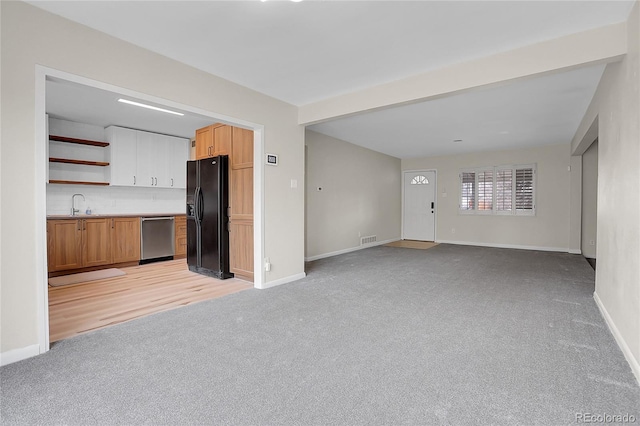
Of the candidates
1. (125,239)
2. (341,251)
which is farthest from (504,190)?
(125,239)

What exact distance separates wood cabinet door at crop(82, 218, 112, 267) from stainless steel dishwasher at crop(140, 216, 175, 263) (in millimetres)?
516

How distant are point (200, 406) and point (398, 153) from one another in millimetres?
7543

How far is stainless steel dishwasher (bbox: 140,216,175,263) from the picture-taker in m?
5.52

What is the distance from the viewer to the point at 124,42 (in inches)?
105

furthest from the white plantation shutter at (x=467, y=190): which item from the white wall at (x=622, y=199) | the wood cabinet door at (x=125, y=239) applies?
the wood cabinet door at (x=125, y=239)

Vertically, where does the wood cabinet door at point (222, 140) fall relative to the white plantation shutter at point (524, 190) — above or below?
above

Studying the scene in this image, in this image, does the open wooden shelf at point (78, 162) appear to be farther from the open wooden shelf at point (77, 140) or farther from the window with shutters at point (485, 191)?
the window with shutters at point (485, 191)

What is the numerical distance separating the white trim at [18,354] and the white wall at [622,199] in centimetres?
398

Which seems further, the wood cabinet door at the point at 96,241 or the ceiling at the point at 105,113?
the wood cabinet door at the point at 96,241

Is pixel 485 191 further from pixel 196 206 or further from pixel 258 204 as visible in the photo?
pixel 196 206

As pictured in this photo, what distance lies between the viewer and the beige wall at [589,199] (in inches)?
242

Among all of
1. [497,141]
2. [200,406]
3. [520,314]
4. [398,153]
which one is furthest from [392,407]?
[398,153]

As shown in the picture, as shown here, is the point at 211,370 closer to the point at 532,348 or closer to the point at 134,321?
the point at 134,321

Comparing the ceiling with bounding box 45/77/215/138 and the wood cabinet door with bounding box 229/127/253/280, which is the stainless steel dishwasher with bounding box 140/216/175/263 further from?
the wood cabinet door with bounding box 229/127/253/280
